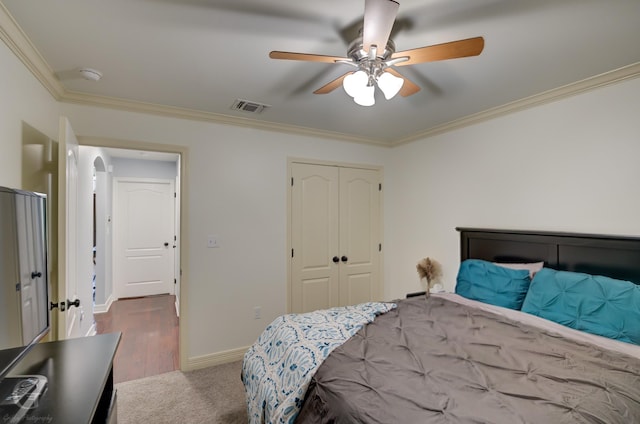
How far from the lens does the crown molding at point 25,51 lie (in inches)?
60.9

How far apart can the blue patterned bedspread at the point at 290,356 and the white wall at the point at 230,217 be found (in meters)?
1.07

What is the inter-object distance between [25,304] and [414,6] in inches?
86.6

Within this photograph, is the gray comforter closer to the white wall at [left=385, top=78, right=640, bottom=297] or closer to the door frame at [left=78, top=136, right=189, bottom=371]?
the white wall at [left=385, top=78, right=640, bottom=297]

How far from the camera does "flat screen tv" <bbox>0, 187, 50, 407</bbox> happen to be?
1087 millimetres

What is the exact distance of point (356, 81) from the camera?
1.62 m

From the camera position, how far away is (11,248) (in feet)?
3.84

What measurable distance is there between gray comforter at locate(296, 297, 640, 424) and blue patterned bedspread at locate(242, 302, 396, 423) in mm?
80

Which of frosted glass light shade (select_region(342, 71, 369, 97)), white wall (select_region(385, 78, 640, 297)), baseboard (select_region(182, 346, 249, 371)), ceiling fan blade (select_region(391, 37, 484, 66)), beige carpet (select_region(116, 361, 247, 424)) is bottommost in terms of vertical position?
beige carpet (select_region(116, 361, 247, 424))

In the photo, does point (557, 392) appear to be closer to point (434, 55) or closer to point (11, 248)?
point (434, 55)

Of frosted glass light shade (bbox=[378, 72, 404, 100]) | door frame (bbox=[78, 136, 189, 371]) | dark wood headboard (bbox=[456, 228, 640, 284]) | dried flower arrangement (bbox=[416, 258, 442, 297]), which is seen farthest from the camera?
dried flower arrangement (bbox=[416, 258, 442, 297])

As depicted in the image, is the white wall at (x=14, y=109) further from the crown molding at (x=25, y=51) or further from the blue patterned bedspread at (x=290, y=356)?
the blue patterned bedspread at (x=290, y=356)

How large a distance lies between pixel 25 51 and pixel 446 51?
2.35 meters

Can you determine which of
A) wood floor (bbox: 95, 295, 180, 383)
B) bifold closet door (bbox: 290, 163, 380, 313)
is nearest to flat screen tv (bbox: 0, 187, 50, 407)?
wood floor (bbox: 95, 295, 180, 383)

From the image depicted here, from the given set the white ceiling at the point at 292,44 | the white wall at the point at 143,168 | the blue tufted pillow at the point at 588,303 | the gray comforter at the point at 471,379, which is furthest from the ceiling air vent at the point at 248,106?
the white wall at the point at 143,168
